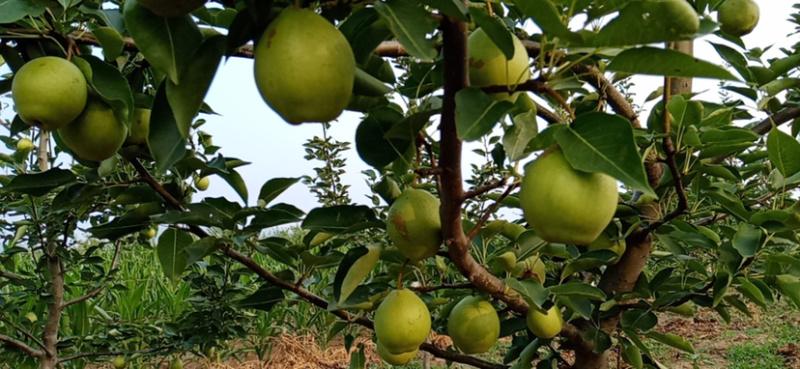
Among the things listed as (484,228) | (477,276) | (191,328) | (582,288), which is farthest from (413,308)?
(191,328)

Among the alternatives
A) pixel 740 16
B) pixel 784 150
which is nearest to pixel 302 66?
pixel 784 150

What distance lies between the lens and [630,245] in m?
1.80

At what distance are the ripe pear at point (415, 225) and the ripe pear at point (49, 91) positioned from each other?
0.53 m

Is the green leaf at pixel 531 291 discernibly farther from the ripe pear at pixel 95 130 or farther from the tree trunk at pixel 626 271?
the ripe pear at pixel 95 130

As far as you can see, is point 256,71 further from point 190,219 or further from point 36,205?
point 36,205

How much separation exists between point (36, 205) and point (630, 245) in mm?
2100

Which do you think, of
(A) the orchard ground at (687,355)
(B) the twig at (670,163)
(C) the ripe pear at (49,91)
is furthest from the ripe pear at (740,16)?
(A) the orchard ground at (687,355)

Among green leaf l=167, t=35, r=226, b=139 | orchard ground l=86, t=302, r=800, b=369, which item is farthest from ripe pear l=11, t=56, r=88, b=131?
orchard ground l=86, t=302, r=800, b=369

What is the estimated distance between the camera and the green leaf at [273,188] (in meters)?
1.37

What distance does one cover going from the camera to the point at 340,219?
3.72ft

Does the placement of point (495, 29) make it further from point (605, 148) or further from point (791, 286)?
point (791, 286)

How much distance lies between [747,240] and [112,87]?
1356mm

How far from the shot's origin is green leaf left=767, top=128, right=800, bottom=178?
1297 mm

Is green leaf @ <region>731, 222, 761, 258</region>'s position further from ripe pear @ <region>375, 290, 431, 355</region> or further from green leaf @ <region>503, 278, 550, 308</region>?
ripe pear @ <region>375, 290, 431, 355</region>
